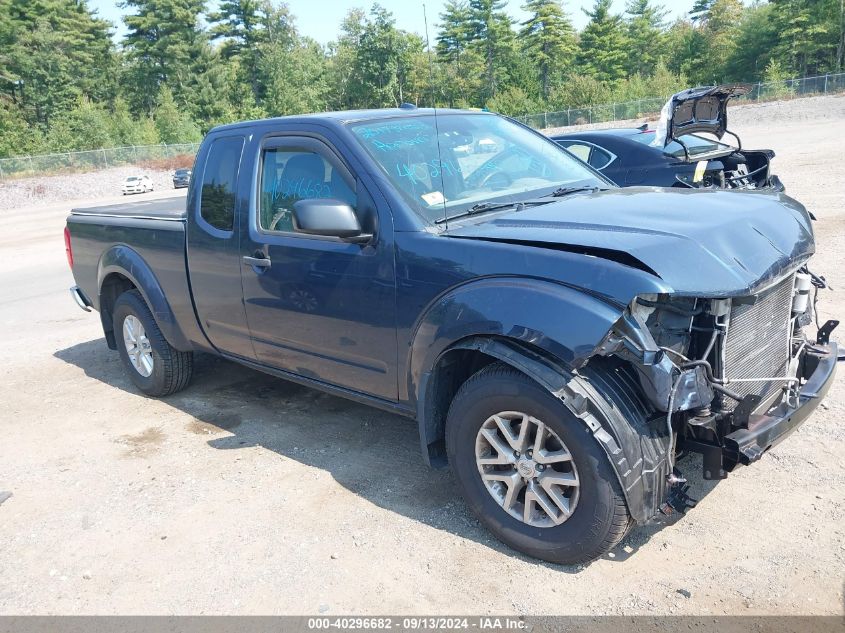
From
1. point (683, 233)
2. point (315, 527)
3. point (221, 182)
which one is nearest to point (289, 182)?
point (221, 182)

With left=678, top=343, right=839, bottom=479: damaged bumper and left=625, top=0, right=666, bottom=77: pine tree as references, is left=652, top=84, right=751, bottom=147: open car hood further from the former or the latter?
left=625, top=0, right=666, bottom=77: pine tree

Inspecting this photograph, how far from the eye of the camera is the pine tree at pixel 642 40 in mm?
75812

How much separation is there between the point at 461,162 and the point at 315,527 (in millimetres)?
2176

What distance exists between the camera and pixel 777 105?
1817 inches

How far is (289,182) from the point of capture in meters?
4.30

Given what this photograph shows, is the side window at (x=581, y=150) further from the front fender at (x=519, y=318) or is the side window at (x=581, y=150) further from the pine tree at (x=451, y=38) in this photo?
the front fender at (x=519, y=318)

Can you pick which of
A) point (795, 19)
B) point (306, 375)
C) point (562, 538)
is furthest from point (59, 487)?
point (795, 19)

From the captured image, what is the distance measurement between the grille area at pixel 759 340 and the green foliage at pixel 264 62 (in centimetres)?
4890

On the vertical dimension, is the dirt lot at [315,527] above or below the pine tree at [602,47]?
below

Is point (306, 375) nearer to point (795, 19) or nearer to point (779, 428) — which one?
point (779, 428)

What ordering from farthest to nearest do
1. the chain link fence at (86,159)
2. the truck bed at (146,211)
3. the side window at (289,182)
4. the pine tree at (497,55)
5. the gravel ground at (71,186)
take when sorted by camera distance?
the chain link fence at (86,159)
the gravel ground at (71,186)
the pine tree at (497,55)
the truck bed at (146,211)
the side window at (289,182)

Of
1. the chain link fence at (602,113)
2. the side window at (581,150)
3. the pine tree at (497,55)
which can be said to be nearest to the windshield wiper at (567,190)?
the side window at (581,150)

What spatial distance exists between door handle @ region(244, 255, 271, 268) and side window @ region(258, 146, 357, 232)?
0.20 metres

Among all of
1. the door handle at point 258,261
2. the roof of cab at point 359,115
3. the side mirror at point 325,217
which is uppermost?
the roof of cab at point 359,115
